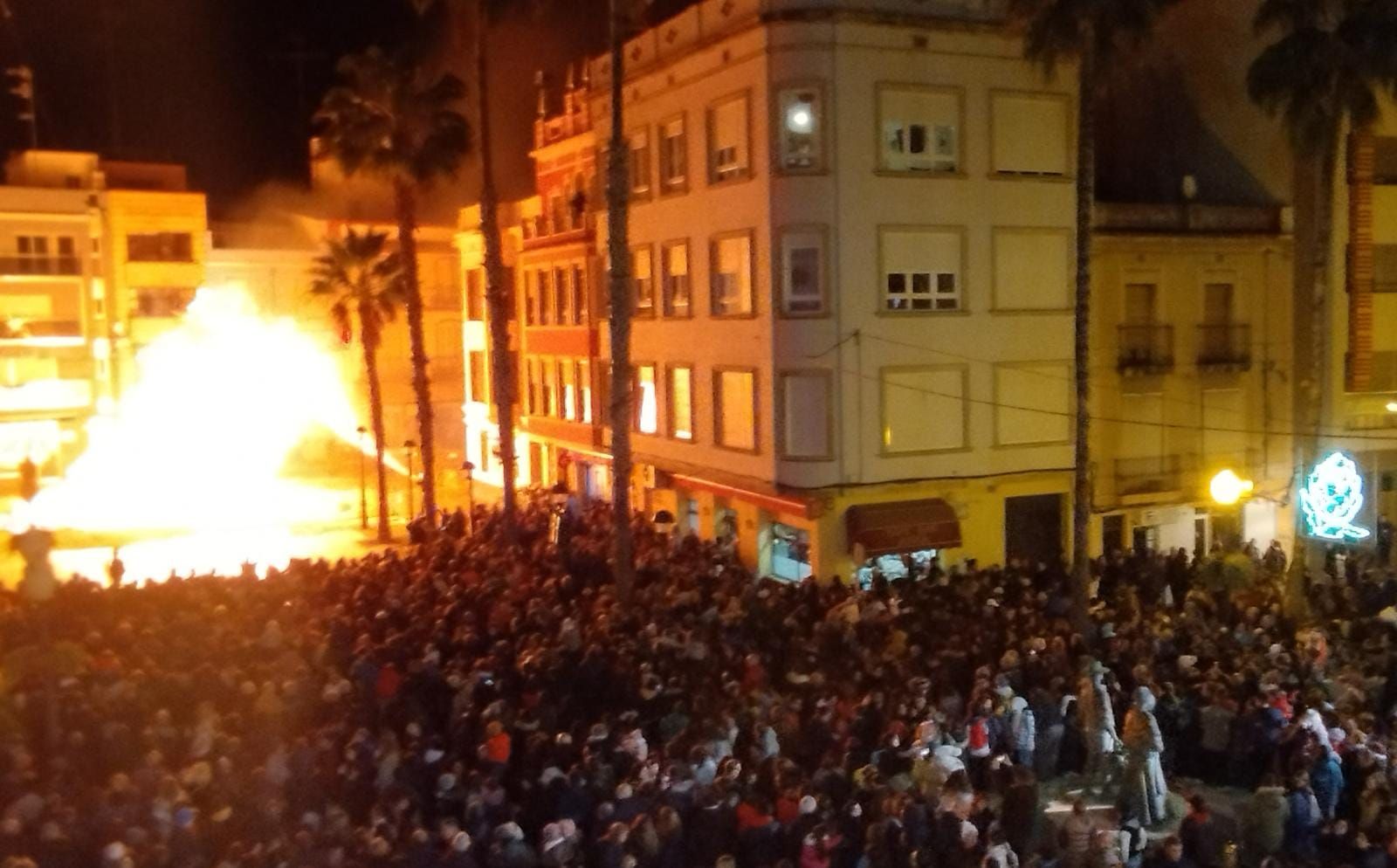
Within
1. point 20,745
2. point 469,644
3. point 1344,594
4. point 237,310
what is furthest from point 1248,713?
point 237,310

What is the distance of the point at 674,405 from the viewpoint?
26891 mm

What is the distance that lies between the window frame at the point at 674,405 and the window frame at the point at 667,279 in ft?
3.35

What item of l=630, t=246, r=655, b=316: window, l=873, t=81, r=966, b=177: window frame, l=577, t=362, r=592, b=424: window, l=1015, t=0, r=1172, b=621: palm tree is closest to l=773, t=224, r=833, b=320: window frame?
l=873, t=81, r=966, b=177: window frame

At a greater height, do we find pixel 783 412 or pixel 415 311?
pixel 415 311

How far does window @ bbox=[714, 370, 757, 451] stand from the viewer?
23.7 metres

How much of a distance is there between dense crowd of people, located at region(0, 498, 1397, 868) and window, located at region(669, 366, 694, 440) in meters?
6.86

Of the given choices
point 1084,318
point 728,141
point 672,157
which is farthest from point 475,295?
point 1084,318

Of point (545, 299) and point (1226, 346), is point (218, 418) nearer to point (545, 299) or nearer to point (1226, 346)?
point (545, 299)

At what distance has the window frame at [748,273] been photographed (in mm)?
23141

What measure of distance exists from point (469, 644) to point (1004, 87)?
14.5 m

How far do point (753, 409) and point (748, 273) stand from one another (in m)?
2.52

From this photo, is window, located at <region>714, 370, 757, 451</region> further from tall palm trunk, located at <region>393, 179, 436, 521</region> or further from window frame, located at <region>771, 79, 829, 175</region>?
tall palm trunk, located at <region>393, 179, 436, 521</region>

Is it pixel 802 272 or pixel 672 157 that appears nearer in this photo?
pixel 802 272

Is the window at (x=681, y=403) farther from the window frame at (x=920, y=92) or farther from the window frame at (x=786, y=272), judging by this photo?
the window frame at (x=920, y=92)
